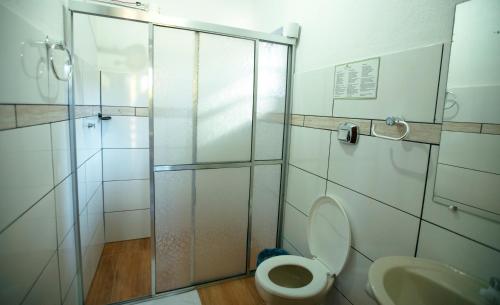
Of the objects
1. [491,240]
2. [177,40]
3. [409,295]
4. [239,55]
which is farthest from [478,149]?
[177,40]

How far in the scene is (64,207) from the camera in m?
1.33

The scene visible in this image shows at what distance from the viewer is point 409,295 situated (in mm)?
921

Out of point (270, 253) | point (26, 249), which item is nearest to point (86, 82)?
point (26, 249)

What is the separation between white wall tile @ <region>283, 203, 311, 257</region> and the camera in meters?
1.79

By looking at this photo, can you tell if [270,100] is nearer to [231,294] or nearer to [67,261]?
[231,294]

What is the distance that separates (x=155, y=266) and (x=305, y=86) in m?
1.56

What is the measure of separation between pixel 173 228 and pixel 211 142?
62 cm

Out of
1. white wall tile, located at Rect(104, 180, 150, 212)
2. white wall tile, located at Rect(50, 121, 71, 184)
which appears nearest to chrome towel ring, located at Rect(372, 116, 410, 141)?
white wall tile, located at Rect(50, 121, 71, 184)

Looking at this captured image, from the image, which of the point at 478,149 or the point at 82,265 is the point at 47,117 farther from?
the point at 478,149

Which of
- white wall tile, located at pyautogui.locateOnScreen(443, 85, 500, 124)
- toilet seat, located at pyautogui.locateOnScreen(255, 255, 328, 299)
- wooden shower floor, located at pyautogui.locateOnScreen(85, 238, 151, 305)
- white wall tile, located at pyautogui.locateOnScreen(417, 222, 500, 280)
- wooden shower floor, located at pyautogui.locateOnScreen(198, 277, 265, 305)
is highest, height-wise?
white wall tile, located at pyautogui.locateOnScreen(443, 85, 500, 124)


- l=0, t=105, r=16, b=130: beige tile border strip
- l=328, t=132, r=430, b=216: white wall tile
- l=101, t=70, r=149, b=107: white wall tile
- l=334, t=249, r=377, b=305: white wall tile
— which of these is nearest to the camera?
l=0, t=105, r=16, b=130: beige tile border strip

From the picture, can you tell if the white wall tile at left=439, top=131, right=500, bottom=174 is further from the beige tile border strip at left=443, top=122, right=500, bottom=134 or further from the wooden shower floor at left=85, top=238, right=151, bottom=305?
the wooden shower floor at left=85, top=238, right=151, bottom=305

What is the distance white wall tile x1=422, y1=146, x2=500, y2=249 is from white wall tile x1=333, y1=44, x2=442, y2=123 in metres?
0.18

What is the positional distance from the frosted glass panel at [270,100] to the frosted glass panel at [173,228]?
58 centimetres
